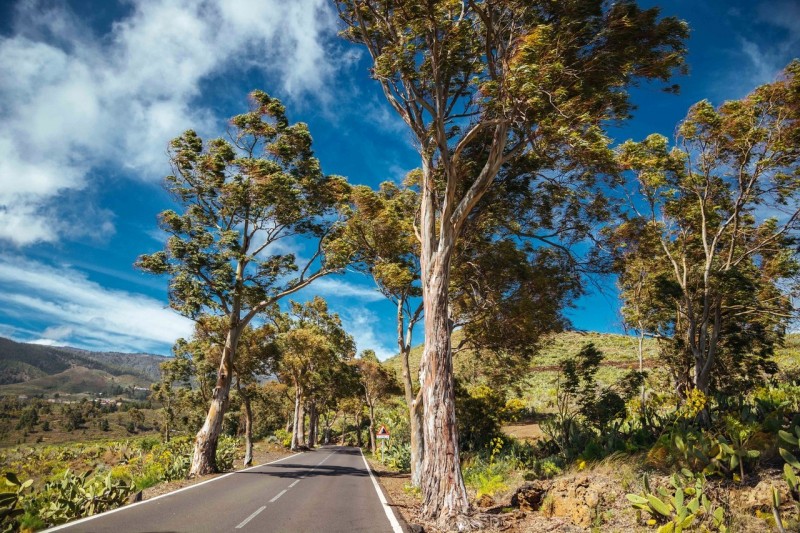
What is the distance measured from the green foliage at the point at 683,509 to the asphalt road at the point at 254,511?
4.24 metres

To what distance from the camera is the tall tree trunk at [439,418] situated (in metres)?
7.50

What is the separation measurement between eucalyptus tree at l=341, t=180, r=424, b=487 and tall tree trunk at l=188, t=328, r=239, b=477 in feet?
23.0

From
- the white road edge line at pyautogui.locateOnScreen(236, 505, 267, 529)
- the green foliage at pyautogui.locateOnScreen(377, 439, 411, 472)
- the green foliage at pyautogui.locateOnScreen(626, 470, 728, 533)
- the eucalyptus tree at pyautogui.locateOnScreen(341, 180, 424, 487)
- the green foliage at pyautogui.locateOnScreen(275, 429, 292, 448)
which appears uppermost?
the eucalyptus tree at pyautogui.locateOnScreen(341, 180, 424, 487)

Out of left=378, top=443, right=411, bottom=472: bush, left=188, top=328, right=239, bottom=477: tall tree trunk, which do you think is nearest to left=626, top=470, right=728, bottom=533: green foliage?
left=188, top=328, right=239, bottom=477: tall tree trunk

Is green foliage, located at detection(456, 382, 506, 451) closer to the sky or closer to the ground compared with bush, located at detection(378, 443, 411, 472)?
closer to the sky

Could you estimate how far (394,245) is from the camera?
53.4 ft

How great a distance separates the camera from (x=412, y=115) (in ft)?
34.6

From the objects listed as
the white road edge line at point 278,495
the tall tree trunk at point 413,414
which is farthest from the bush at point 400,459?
the white road edge line at point 278,495

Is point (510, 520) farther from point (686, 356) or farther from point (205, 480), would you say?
point (686, 356)

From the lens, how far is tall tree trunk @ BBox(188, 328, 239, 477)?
16.0 m

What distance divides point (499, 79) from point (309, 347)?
30.2 meters

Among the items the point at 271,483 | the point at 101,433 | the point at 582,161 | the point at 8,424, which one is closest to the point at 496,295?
the point at 582,161

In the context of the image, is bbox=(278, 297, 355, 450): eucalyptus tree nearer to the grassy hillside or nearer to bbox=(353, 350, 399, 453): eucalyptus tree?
bbox=(353, 350, 399, 453): eucalyptus tree

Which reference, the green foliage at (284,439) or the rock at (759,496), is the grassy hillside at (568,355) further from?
the rock at (759,496)
